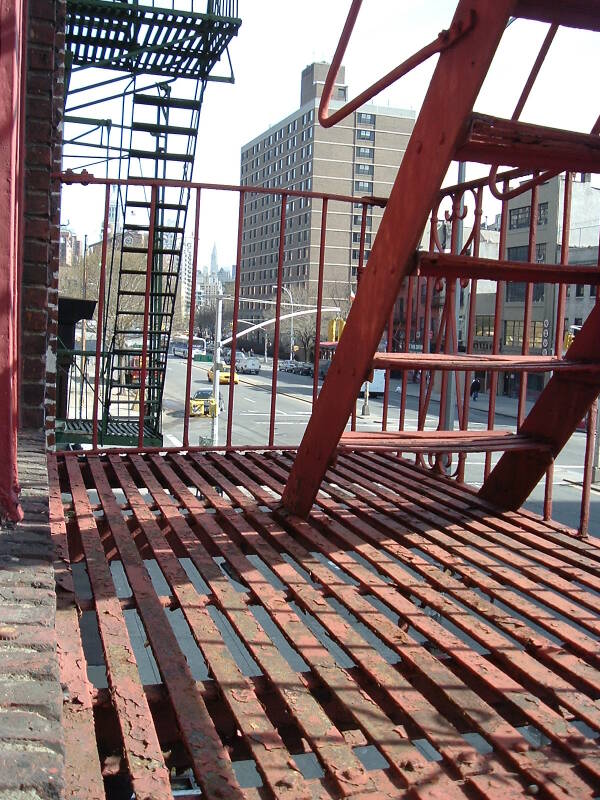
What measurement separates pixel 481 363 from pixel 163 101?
956 cm

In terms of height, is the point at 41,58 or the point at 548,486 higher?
the point at 41,58

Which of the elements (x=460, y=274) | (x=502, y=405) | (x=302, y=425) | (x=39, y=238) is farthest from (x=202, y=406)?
(x=460, y=274)

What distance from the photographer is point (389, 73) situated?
258 cm

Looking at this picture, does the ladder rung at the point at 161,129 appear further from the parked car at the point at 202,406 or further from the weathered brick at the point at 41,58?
the parked car at the point at 202,406

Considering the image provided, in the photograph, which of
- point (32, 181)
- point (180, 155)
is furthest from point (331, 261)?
point (32, 181)

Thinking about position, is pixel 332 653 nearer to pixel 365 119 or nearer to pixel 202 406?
pixel 202 406

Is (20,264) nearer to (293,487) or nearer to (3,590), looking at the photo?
(293,487)

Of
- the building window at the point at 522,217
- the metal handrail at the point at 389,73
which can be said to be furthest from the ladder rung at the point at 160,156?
the building window at the point at 522,217

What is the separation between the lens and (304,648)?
2.28m

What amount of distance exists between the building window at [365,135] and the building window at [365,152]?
39.8 inches

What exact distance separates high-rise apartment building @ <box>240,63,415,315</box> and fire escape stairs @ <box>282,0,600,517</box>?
3188 inches

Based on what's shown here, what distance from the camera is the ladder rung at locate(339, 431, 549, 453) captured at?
10.5ft

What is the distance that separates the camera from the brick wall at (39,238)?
418 cm

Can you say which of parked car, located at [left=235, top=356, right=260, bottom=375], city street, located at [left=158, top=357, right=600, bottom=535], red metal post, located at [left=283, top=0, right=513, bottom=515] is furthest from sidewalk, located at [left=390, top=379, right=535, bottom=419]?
red metal post, located at [left=283, top=0, right=513, bottom=515]
